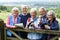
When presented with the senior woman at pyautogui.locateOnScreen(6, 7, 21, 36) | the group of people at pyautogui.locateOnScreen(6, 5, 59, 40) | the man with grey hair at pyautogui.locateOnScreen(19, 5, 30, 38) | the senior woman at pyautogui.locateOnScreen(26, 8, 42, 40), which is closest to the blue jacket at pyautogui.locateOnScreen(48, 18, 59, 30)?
the group of people at pyautogui.locateOnScreen(6, 5, 59, 40)

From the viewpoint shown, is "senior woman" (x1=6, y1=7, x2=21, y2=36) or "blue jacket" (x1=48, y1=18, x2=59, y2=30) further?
"senior woman" (x1=6, y1=7, x2=21, y2=36)

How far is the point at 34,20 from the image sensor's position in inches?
256

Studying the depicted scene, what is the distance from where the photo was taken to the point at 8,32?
22.0 ft

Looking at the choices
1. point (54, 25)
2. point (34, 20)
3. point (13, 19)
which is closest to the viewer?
point (54, 25)

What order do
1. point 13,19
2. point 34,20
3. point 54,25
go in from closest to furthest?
1. point 54,25
2. point 34,20
3. point 13,19

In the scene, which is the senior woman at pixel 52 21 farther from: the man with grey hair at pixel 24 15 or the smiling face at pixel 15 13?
the smiling face at pixel 15 13

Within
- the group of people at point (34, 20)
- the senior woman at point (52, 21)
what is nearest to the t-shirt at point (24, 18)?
the group of people at point (34, 20)

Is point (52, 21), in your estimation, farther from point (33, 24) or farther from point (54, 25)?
point (33, 24)

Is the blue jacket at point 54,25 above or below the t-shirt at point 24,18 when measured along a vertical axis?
below

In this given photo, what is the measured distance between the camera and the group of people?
21.0 feet

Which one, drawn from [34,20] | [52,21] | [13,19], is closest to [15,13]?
[13,19]

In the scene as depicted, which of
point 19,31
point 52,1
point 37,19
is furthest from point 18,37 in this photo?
point 52,1

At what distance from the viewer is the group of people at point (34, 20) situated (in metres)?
6.41

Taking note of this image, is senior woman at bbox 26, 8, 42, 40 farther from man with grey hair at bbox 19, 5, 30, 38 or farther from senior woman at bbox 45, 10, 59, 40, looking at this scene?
senior woman at bbox 45, 10, 59, 40
